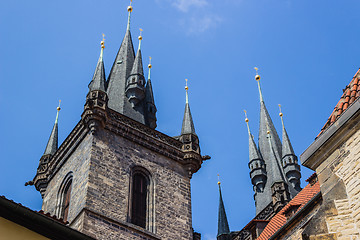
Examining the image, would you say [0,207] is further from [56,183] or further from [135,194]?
[56,183]

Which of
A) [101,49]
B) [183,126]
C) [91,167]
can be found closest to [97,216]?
[91,167]

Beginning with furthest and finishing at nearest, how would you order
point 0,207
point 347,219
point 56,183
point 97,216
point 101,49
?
point 101,49, point 56,183, point 97,216, point 0,207, point 347,219

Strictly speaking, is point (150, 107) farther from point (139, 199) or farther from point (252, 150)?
point (252, 150)

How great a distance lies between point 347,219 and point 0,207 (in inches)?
185

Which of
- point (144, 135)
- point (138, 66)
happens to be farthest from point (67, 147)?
point (138, 66)

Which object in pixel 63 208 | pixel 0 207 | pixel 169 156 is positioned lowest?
pixel 0 207

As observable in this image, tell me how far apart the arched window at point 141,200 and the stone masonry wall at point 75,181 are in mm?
1744

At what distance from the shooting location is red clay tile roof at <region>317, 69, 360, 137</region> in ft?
30.8

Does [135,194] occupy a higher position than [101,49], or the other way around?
[101,49]

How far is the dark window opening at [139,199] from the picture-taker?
2202 centimetres

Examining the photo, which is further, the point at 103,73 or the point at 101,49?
the point at 101,49

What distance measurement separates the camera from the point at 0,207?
9125mm

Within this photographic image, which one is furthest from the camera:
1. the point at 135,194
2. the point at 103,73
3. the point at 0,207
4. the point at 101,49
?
the point at 101,49

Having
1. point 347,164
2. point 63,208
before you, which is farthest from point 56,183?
point 347,164
